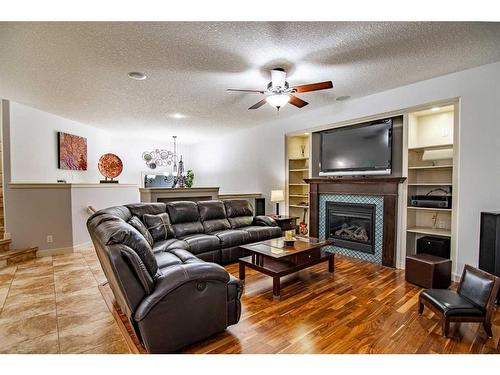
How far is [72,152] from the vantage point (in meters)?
5.61

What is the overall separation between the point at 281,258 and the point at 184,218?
2.04m

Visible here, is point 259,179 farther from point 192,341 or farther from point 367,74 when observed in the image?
point 192,341

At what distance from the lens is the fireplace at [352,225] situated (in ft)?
Answer: 14.0

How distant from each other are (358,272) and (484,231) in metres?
1.56

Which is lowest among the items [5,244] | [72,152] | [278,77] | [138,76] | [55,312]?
[55,312]

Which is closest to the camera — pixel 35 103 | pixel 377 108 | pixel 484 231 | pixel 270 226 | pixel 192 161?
pixel 484 231

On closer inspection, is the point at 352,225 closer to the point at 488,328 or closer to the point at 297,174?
the point at 297,174

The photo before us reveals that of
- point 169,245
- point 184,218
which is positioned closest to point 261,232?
point 184,218

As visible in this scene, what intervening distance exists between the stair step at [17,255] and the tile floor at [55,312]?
0.56ft

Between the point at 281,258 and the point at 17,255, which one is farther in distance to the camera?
the point at 17,255

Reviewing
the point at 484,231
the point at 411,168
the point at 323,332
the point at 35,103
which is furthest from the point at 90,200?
the point at 484,231

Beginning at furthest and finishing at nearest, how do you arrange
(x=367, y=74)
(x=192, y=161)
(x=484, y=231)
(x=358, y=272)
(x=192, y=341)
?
1. (x=192, y=161)
2. (x=358, y=272)
3. (x=367, y=74)
4. (x=484, y=231)
5. (x=192, y=341)

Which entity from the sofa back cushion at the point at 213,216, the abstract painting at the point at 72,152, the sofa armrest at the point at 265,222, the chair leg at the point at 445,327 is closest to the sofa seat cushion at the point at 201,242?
the sofa back cushion at the point at 213,216

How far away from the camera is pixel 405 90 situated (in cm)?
377
